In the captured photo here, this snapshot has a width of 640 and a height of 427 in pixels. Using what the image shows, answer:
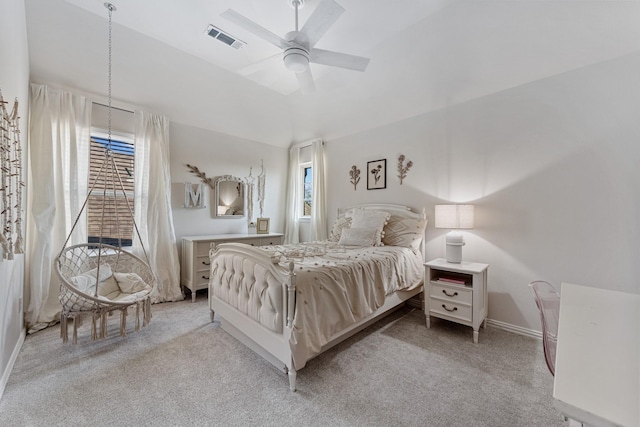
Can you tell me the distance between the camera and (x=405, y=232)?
3396 millimetres

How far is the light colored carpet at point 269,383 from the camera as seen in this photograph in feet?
5.17

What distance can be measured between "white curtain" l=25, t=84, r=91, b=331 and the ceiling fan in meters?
2.43

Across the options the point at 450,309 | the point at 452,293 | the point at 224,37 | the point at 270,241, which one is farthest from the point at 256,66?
the point at 450,309

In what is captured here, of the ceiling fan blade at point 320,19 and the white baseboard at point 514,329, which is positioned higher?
the ceiling fan blade at point 320,19

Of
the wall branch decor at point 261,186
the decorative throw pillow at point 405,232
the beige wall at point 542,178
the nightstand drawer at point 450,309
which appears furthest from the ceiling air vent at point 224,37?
the nightstand drawer at point 450,309

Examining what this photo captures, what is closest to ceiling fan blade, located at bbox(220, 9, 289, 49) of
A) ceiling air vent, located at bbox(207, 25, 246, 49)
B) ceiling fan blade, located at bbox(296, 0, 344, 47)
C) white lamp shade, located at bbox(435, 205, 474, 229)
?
ceiling fan blade, located at bbox(296, 0, 344, 47)

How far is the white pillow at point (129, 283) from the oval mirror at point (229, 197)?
1.67 metres

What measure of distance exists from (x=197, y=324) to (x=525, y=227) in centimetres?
370

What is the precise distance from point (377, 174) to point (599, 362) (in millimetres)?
3420

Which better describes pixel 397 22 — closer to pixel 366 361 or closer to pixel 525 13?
pixel 525 13

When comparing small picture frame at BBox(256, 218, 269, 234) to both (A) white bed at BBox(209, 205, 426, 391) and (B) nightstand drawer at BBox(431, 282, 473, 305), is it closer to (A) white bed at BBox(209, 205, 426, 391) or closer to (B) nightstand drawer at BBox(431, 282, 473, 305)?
(A) white bed at BBox(209, 205, 426, 391)

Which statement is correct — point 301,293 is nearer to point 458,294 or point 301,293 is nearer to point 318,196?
point 458,294

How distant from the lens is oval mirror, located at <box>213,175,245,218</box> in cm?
429

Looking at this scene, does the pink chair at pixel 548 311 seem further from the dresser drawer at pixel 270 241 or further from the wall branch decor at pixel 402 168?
the dresser drawer at pixel 270 241
